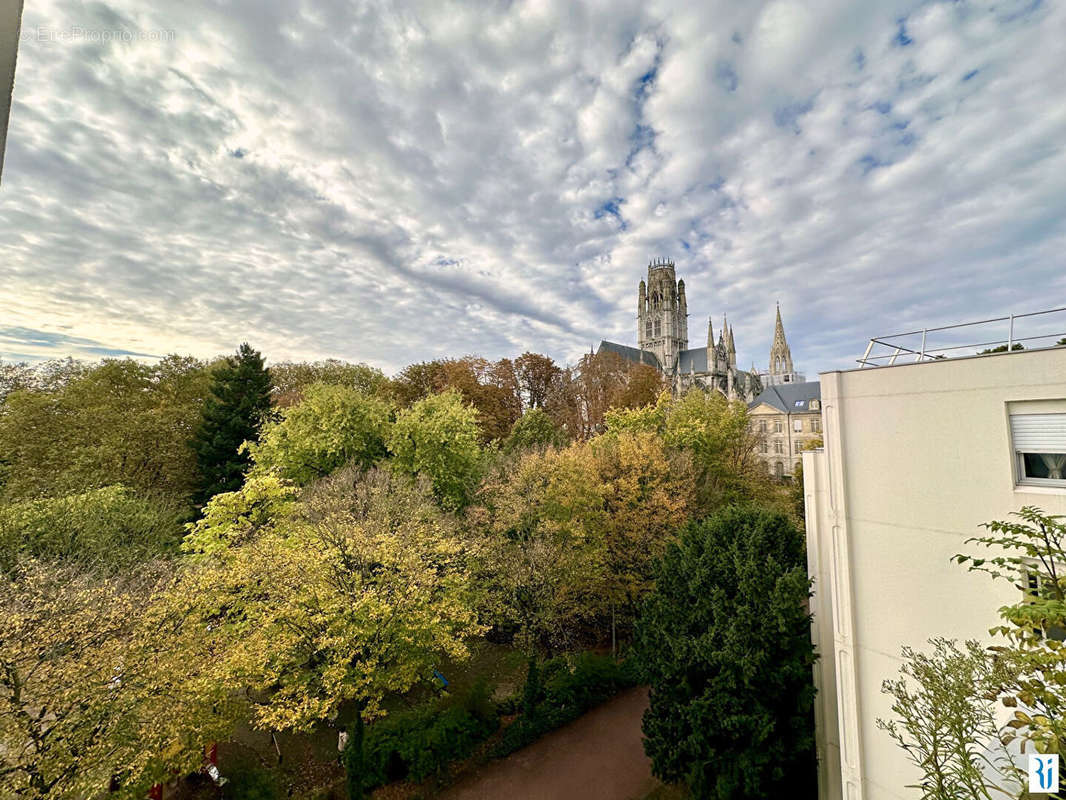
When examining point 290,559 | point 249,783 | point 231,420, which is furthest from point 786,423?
point 249,783

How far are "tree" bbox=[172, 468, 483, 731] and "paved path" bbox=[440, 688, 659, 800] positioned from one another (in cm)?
362

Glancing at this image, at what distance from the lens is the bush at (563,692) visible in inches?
535

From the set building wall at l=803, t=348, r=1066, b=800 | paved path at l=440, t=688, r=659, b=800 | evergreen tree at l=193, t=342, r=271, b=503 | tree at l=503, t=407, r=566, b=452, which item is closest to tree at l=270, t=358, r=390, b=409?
evergreen tree at l=193, t=342, r=271, b=503

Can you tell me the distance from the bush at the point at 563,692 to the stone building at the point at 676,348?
46523 mm

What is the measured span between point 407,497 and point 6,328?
1136cm

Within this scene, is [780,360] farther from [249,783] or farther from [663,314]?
[249,783]

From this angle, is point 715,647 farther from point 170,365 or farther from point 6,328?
point 170,365

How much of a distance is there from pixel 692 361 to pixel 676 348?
26.1 feet

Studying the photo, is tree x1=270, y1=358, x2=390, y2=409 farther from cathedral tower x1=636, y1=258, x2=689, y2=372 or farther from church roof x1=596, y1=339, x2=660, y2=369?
cathedral tower x1=636, y1=258, x2=689, y2=372

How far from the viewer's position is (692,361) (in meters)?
68.8

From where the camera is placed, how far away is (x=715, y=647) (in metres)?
10.3

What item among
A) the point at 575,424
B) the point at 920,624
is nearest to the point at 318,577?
the point at 920,624

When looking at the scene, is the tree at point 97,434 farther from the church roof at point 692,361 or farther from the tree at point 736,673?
the church roof at point 692,361

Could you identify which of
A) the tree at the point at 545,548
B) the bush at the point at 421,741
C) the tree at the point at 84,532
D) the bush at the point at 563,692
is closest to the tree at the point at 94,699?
the bush at the point at 421,741
